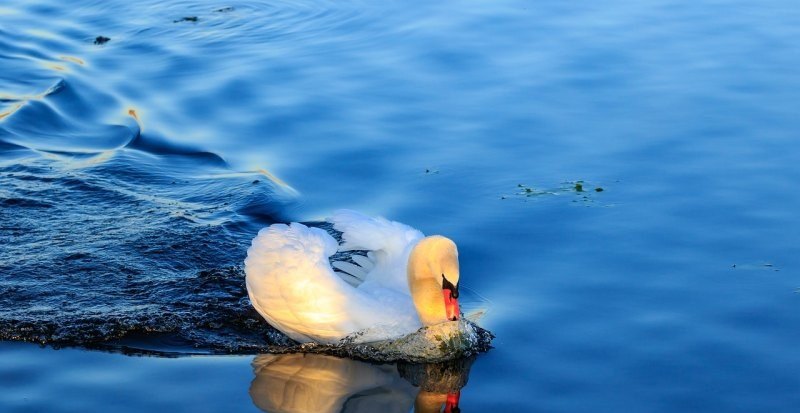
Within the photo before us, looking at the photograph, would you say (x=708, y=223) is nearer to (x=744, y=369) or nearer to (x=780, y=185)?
(x=780, y=185)

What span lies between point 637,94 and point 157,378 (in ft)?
22.0

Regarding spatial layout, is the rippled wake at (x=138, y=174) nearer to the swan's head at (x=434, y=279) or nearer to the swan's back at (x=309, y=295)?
the swan's back at (x=309, y=295)

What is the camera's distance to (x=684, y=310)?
27.3ft

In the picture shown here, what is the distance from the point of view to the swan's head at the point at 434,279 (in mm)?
7566

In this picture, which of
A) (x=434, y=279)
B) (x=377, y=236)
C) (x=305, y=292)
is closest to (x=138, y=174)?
(x=377, y=236)

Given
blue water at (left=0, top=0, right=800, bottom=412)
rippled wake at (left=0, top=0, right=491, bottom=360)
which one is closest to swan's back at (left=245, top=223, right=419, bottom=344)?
rippled wake at (left=0, top=0, right=491, bottom=360)

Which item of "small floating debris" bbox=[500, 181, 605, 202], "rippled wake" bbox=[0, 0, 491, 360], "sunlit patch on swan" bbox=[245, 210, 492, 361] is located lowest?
"rippled wake" bbox=[0, 0, 491, 360]

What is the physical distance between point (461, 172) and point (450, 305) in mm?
3172

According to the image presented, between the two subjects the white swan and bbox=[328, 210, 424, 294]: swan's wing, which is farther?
bbox=[328, 210, 424, 294]: swan's wing

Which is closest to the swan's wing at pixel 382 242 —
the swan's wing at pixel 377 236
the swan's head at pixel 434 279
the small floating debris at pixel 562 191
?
the swan's wing at pixel 377 236

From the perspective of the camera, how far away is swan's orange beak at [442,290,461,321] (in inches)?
302

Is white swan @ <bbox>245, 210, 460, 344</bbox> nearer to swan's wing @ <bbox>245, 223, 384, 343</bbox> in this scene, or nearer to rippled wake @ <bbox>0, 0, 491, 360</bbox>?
swan's wing @ <bbox>245, 223, 384, 343</bbox>

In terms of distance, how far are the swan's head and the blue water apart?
0.42m

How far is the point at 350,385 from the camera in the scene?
7453mm
